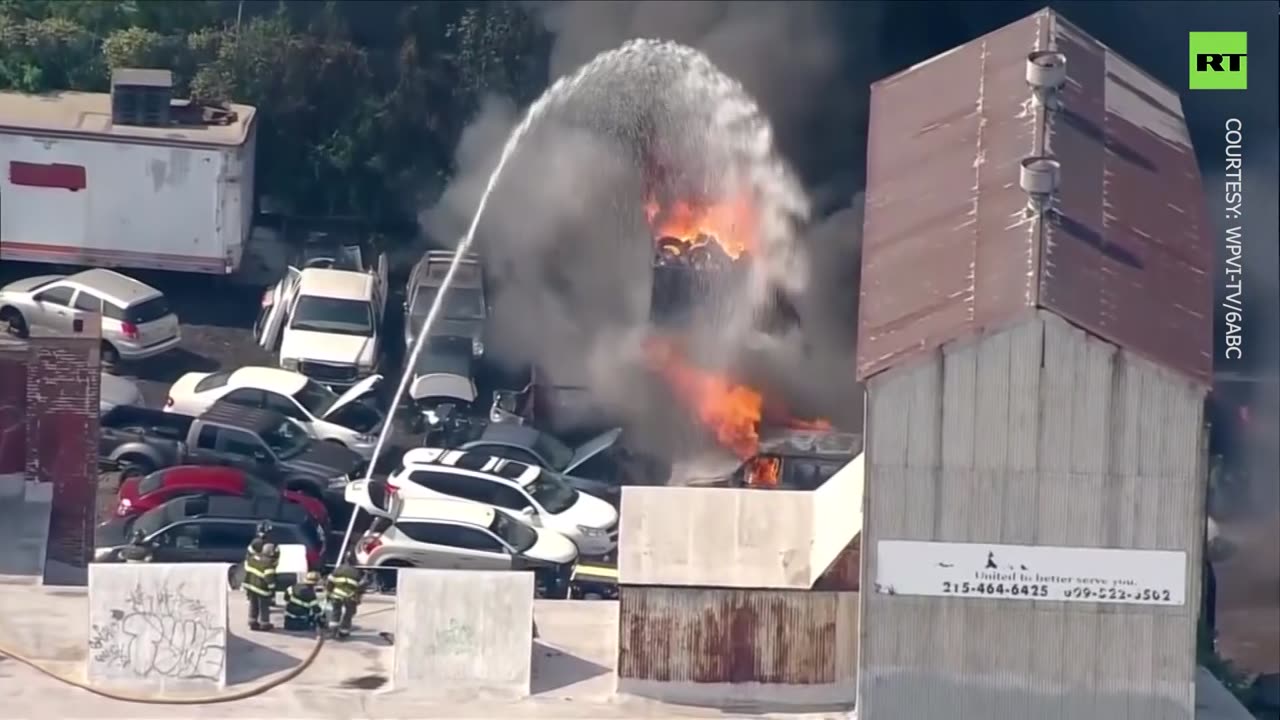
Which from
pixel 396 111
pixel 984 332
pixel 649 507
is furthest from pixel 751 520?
pixel 396 111

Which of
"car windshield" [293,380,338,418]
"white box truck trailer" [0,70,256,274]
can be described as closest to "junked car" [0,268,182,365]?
"white box truck trailer" [0,70,256,274]

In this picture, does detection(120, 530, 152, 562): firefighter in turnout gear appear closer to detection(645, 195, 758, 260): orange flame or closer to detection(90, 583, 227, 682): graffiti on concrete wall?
detection(90, 583, 227, 682): graffiti on concrete wall

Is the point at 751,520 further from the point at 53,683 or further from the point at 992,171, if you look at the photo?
the point at 53,683

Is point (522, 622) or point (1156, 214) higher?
point (1156, 214)

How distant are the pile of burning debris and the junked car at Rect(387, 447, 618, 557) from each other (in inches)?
59.5

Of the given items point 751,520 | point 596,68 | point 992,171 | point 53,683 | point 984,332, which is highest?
point 596,68

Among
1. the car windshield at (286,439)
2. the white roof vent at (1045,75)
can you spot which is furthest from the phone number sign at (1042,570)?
the car windshield at (286,439)

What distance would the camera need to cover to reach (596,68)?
28.1 metres

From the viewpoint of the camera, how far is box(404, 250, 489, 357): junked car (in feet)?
78.9

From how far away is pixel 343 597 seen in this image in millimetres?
17781

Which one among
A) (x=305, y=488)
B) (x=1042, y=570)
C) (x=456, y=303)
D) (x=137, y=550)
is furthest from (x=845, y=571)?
(x=456, y=303)

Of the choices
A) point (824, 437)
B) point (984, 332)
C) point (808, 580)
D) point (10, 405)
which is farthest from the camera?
point (824, 437)

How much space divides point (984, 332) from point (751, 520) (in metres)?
2.76

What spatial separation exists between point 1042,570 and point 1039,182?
107 inches
